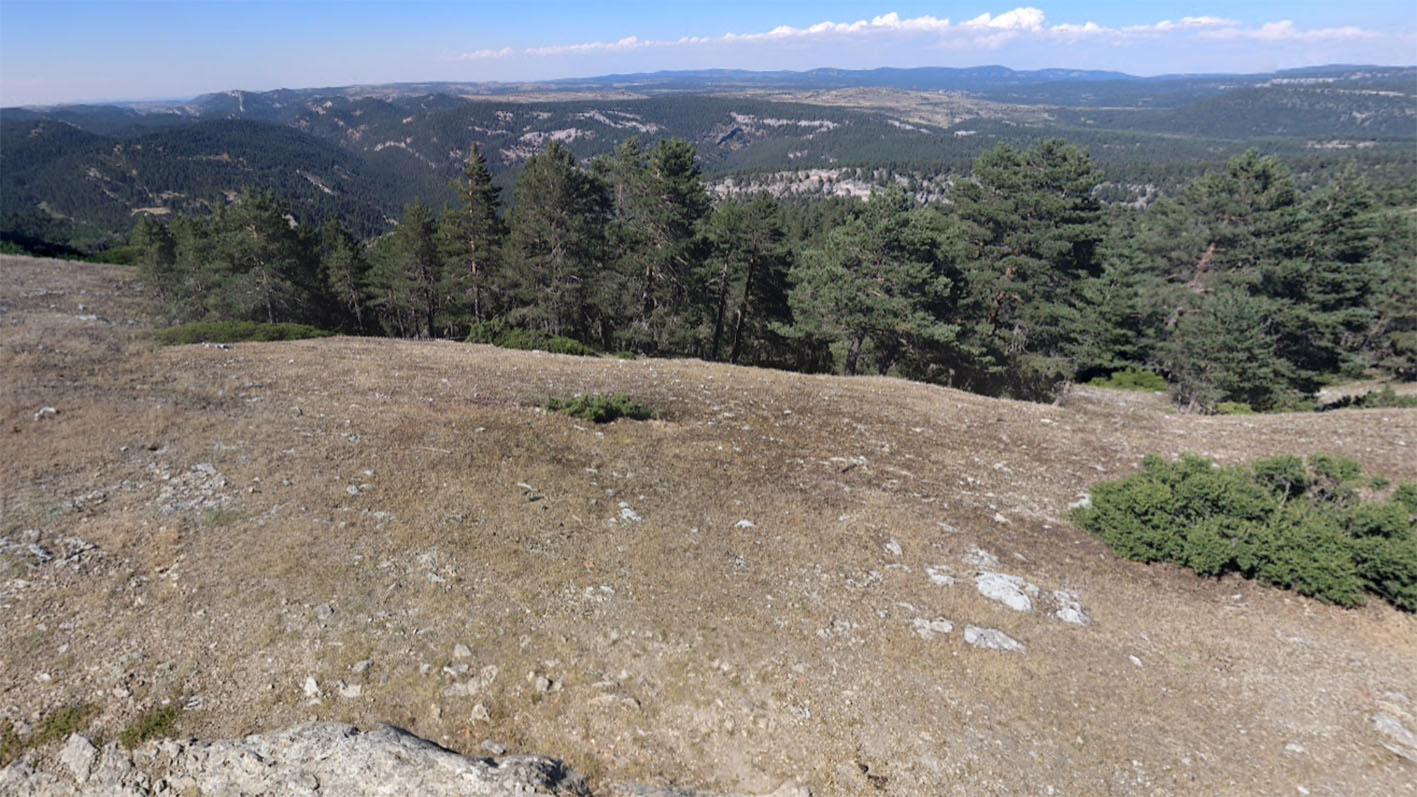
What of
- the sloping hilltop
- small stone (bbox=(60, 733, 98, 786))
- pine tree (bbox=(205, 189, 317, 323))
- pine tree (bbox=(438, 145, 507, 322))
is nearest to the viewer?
small stone (bbox=(60, 733, 98, 786))

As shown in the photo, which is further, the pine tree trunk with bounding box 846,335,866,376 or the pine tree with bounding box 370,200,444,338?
the pine tree with bounding box 370,200,444,338

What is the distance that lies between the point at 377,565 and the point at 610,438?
7.00 metres

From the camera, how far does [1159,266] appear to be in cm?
4709

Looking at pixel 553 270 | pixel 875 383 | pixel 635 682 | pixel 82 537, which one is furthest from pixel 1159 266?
pixel 82 537

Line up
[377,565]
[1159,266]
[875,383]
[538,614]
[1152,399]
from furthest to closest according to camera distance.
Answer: [1159,266] → [1152,399] → [875,383] → [377,565] → [538,614]

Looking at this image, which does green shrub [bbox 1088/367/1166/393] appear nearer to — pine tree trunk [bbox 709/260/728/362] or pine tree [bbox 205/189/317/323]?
pine tree trunk [bbox 709/260/728/362]

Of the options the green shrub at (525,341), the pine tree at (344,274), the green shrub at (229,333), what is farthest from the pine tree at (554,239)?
the pine tree at (344,274)

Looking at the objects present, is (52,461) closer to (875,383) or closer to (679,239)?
(875,383)

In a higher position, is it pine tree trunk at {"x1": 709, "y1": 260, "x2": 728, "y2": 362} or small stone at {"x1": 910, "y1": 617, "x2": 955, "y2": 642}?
pine tree trunk at {"x1": 709, "y1": 260, "x2": 728, "y2": 362}

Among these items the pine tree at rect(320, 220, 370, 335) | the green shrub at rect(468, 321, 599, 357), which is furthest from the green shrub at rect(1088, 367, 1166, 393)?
the pine tree at rect(320, 220, 370, 335)

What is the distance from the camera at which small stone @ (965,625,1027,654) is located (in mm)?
8898

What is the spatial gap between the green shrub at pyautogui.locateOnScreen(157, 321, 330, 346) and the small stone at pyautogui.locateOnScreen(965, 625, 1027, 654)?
2785cm

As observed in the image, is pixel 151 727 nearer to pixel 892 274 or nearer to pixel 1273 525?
pixel 1273 525

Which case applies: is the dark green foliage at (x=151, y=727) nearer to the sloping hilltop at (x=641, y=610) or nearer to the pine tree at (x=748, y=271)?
the sloping hilltop at (x=641, y=610)
